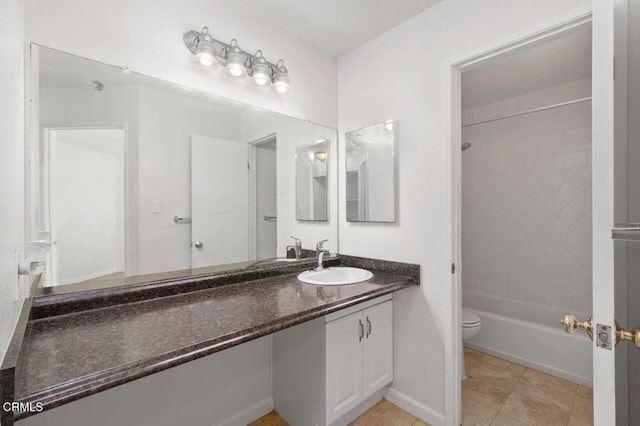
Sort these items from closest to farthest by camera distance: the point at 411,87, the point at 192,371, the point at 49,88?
the point at 49,88 < the point at 192,371 < the point at 411,87

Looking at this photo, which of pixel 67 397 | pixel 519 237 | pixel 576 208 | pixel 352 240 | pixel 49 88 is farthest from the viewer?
pixel 519 237

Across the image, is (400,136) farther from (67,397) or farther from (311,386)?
(67,397)

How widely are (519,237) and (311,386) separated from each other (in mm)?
2409

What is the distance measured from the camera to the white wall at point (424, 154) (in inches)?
63.9

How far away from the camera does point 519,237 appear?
9.22 ft

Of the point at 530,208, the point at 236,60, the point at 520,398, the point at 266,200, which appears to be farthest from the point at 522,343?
the point at 236,60

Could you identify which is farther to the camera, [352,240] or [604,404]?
[352,240]

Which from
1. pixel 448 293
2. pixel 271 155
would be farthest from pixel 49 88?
pixel 448 293

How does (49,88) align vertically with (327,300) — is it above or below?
above

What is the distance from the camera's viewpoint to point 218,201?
1.70m

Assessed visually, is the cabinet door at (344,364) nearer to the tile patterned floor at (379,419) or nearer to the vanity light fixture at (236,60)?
the tile patterned floor at (379,419)

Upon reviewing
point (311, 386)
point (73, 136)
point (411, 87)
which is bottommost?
point (311, 386)

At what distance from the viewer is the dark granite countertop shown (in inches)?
29.6

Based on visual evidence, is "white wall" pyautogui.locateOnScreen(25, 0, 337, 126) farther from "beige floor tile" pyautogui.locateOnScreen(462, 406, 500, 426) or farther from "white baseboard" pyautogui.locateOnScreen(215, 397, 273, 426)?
"beige floor tile" pyautogui.locateOnScreen(462, 406, 500, 426)
